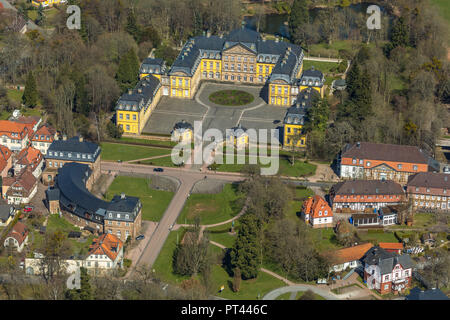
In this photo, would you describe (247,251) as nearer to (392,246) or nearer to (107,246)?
(107,246)

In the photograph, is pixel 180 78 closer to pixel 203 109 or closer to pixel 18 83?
pixel 203 109

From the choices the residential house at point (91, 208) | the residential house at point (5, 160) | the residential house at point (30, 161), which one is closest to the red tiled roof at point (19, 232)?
the residential house at point (91, 208)

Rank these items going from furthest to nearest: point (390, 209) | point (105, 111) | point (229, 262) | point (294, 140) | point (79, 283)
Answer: point (105, 111) < point (294, 140) < point (390, 209) < point (229, 262) < point (79, 283)

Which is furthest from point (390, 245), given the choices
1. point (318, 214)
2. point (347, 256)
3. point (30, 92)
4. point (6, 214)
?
point (30, 92)

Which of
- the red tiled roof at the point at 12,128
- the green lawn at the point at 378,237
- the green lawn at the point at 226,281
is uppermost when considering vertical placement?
the red tiled roof at the point at 12,128

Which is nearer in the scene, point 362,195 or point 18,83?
point 362,195

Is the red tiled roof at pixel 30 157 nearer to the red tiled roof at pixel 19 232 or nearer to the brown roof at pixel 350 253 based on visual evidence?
the red tiled roof at pixel 19 232

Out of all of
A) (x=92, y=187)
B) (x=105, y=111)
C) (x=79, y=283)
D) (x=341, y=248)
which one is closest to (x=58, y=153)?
(x=92, y=187)
